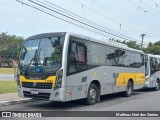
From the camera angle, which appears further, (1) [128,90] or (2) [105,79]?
(1) [128,90]

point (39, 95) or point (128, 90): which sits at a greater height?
point (39, 95)

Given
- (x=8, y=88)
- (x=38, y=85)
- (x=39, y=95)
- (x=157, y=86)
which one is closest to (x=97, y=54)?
(x=38, y=85)

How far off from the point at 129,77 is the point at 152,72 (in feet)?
19.2

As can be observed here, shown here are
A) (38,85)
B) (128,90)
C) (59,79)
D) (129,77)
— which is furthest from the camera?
(128,90)

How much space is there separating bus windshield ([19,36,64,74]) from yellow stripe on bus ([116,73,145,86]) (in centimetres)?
543

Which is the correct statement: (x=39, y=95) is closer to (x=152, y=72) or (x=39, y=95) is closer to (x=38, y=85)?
(x=38, y=85)

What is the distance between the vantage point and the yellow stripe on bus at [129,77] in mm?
16656

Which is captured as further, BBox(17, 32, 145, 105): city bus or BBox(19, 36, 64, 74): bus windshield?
BBox(19, 36, 64, 74): bus windshield

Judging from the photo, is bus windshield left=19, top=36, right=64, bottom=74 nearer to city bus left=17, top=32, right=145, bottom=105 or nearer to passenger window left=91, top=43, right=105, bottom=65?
city bus left=17, top=32, right=145, bottom=105

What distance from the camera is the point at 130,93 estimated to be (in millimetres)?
18422

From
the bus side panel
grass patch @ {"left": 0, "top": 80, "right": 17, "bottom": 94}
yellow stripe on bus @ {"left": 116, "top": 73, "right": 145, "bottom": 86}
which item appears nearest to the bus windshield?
the bus side panel

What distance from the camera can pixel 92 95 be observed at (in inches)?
539

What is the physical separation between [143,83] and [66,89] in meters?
10.4

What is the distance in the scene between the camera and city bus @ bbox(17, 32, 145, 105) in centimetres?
1176
